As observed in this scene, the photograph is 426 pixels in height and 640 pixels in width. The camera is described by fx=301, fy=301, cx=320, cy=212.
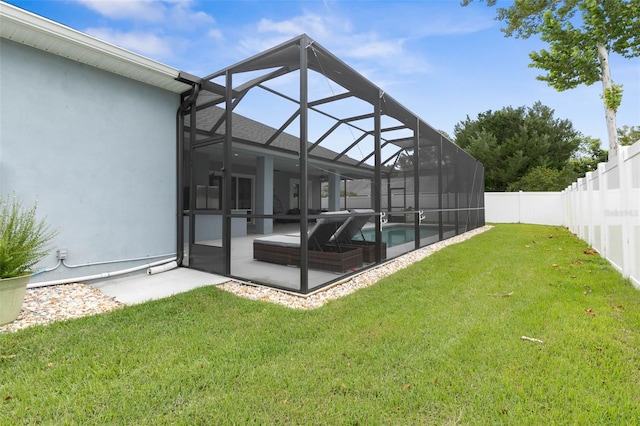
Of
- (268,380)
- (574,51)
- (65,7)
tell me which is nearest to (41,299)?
(268,380)

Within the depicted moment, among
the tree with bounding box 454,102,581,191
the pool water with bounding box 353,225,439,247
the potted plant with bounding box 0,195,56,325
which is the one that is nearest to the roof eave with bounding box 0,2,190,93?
the potted plant with bounding box 0,195,56,325

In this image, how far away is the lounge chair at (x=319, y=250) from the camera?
4.83 metres

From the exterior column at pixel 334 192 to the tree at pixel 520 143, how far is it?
11817 millimetres

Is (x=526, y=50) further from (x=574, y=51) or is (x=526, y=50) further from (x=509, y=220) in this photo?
(x=509, y=220)

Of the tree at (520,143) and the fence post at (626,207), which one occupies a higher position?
the tree at (520,143)

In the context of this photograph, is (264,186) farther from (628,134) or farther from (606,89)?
(628,134)

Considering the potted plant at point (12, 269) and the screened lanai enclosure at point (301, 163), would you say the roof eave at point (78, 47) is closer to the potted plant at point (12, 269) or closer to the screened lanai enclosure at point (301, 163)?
the screened lanai enclosure at point (301, 163)

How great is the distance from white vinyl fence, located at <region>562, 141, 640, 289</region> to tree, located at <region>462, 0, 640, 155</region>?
633cm

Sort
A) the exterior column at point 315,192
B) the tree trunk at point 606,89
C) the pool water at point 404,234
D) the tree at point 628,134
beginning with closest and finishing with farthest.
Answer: the pool water at point 404,234 → the tree trunk at point 606,89 → the exterior column at point 315,192 → the tree at point 628,134

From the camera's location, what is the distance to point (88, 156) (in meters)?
4.29

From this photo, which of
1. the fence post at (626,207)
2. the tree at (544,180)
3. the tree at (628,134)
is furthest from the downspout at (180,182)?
the tree at (628,134)

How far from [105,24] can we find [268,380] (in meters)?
8.11

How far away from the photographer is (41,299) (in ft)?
11.7

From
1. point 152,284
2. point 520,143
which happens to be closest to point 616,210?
point 152,284
